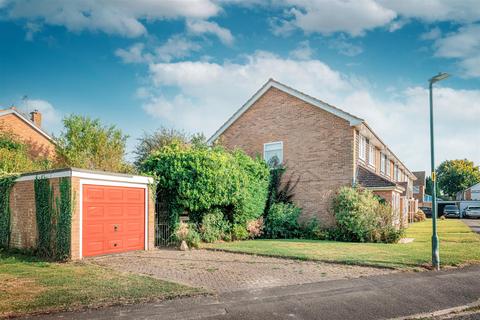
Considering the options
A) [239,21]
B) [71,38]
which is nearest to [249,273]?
[239,21]

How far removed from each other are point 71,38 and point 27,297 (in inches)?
443

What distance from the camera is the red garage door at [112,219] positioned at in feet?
41.6

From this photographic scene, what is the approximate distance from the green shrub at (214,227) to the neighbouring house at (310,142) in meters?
5.51

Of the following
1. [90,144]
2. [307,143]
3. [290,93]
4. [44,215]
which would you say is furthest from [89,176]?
[90,144]

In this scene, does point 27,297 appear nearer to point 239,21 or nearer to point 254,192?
point 239,21

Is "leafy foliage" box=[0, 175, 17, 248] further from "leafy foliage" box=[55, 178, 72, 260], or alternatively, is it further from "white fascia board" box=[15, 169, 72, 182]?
"leafy foliage" box=[55, 178, 72, 260]

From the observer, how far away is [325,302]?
7418mm

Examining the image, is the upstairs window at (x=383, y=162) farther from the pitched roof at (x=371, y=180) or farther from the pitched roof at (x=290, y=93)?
the pitched roof at (x=290, y=93)

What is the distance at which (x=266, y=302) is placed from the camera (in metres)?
7.38

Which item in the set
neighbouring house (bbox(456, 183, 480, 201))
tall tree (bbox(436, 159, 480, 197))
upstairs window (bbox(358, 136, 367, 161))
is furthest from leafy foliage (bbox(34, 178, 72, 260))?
tall tree (bbox(436, 159, 480, 197))

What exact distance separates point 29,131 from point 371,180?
2882 cm

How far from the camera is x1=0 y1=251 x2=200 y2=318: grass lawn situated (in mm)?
6887

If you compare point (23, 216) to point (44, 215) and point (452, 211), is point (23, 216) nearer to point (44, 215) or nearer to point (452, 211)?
point (44, 215)

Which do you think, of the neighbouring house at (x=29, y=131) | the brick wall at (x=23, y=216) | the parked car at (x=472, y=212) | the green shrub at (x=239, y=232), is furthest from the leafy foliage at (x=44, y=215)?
the parked car at (x=472, y=212)
